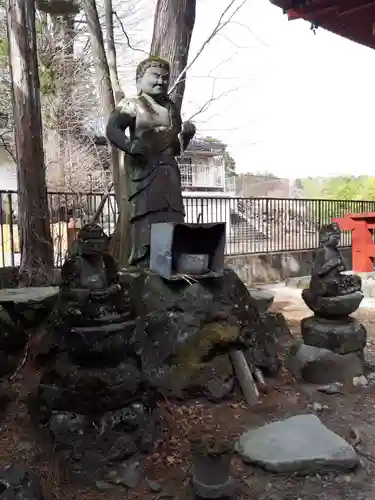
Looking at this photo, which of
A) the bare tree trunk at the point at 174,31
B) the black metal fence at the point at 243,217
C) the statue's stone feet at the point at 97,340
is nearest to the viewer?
the statue's stone feet at the point at 97,340

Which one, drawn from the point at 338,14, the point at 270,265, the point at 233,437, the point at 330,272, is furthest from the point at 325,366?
the point at 270,265

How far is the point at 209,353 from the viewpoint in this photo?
360 centimetres

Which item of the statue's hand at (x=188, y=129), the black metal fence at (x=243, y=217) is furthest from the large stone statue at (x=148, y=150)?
the black metal fence at (x=243, y=217)

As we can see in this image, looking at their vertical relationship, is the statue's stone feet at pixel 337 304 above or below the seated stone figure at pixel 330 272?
below

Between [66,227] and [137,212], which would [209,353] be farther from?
[66,227]

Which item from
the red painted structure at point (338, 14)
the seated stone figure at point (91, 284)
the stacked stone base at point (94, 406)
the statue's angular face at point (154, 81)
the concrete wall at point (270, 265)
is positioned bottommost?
the concrete wall at point (270, 265)

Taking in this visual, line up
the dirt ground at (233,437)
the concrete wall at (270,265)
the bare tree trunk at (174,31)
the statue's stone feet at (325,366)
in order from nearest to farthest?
1. the dirt ground at (233,437)
2. the statue's stone feet at (325,366)
3. the bare tree trunk at (174,31)
4. the concrete wall at (270,265)

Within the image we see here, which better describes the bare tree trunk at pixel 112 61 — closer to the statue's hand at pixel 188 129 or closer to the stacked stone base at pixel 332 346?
the statue's hand at pixel 188 129

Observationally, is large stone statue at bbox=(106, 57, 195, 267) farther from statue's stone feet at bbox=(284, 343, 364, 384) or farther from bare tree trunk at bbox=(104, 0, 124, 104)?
bare tree trunk at bbox=(104, 0, 124, 104)

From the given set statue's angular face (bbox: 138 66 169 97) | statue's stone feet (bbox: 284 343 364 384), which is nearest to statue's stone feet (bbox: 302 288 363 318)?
statue's stone feet (bbox: 284 343 364 384)

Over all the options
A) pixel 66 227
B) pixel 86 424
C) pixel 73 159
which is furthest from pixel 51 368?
pixel 73 159

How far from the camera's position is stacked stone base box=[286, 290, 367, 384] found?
154 inches

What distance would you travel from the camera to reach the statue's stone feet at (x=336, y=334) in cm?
392

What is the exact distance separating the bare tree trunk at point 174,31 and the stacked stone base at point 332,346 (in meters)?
3.26
